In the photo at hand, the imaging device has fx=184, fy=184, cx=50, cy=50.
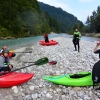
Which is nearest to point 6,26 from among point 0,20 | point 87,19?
point 0,20

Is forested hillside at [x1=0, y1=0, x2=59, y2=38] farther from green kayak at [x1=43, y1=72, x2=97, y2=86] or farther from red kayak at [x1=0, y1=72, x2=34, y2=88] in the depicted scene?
green kayak at [x1=43, y1=72, x2=97, y2=86]

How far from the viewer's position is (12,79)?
774cm

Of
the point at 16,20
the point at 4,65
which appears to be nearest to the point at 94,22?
the point at 16,20

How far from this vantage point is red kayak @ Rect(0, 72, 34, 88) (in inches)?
300

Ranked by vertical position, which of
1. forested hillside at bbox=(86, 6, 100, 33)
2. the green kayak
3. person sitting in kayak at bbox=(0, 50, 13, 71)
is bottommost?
the green kayak

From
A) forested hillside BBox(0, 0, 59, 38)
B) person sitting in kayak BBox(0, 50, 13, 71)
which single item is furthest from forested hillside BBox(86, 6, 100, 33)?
person sitting in kayak BBox(0, 50, 13, 71)

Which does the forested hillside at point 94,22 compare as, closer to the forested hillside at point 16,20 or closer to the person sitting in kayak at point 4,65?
the forested hillside at point 16,20

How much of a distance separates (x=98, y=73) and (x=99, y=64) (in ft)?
1.16

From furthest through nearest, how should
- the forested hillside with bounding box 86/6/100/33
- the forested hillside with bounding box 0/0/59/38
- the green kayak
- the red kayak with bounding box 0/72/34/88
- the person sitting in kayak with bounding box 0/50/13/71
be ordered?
the forested hillside with bounding box 86/6/100/33 → the forested hillside with bounding box 0/0/59/38 → the person sitting in kayak with bounding box 0/50/13/71 → the red kayak with bounding box 0/72/34/88 → the green kayak

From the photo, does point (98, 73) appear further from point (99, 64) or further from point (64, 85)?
point (64, 85)

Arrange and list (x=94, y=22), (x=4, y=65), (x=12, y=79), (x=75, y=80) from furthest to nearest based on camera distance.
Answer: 1. (x=94, y=22)
2. (x=4, y=65)
3. (x=12, y=79)
4. (x=75, y=80)

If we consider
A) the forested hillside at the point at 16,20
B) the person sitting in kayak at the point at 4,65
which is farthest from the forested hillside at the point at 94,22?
the person sitting in kayak at the point at 4,65

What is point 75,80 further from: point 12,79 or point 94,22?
point 94,22

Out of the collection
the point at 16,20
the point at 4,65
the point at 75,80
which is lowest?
the point at 75,80
